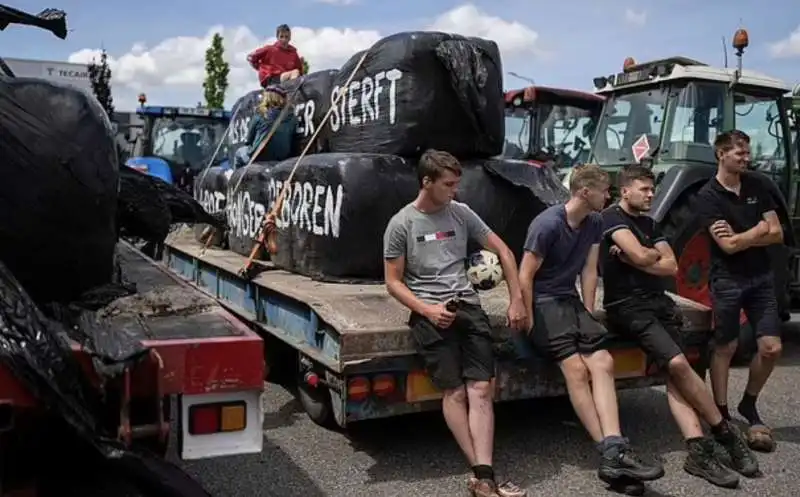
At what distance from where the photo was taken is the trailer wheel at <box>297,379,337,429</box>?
4.73m

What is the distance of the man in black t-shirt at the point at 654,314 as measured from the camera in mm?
4387

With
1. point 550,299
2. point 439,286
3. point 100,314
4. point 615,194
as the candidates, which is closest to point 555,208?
point 550,299

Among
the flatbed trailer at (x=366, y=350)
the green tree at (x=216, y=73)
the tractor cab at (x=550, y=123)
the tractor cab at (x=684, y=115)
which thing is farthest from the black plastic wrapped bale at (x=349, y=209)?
the green tree at (x=216, y=73)

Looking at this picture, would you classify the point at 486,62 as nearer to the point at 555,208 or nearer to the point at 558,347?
the point at 555,208

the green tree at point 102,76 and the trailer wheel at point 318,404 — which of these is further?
the green tree at point 102,76

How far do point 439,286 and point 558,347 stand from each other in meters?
0.68

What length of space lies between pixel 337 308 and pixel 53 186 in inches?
68.7

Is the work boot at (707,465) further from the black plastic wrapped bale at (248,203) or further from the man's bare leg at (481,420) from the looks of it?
the black plastic wrapped bale at (248,203)

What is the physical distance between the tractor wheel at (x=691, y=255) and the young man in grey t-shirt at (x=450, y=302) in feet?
9.34

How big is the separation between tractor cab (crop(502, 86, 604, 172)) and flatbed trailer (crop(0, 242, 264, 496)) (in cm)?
720

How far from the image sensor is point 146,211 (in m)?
4.03

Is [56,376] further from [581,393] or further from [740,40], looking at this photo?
[740,40]

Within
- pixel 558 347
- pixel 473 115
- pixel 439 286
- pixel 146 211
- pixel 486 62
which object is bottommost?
pixel 558 347

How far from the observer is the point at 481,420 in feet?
13.3
